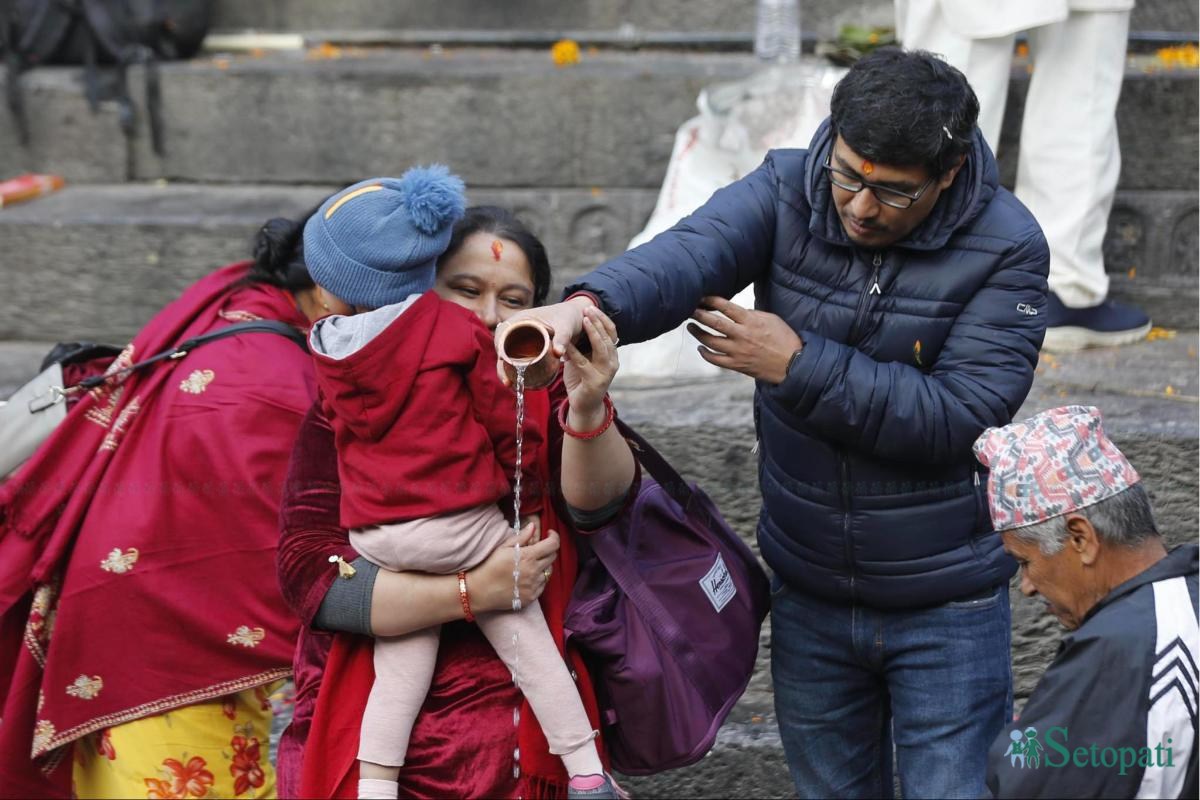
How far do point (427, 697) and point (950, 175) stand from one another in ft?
4.39

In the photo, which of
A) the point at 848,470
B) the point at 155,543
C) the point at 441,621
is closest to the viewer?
the point at 441,621

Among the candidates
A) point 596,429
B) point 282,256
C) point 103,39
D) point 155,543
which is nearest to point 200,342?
point 282,256

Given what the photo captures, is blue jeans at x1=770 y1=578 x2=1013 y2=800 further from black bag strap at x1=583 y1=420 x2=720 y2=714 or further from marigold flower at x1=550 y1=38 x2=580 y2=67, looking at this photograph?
marigold flower at x1=550 y1=38 x2=580 y2=67

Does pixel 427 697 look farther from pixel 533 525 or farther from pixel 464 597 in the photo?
pixel 533 525

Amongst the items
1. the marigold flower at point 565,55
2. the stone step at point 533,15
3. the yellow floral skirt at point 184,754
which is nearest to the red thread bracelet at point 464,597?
the yellow floral skirt at point 184,754

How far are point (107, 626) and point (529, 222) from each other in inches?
109

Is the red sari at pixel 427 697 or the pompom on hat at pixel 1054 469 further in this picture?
A: the red sari at pixel 427 697

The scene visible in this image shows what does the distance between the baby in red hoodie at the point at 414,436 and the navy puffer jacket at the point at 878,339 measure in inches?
12.1

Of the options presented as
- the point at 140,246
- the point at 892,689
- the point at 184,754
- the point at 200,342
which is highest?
the point at 200,342

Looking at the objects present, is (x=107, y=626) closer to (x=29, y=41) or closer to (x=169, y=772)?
(x=169, y=772)

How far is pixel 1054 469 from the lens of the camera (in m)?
2.24

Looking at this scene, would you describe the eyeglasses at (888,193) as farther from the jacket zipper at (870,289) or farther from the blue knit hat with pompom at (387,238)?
the blue knit hat with pompom at (387,238)

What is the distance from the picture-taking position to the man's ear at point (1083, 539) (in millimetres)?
2219

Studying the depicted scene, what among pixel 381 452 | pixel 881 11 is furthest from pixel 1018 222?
pixel 881 11
